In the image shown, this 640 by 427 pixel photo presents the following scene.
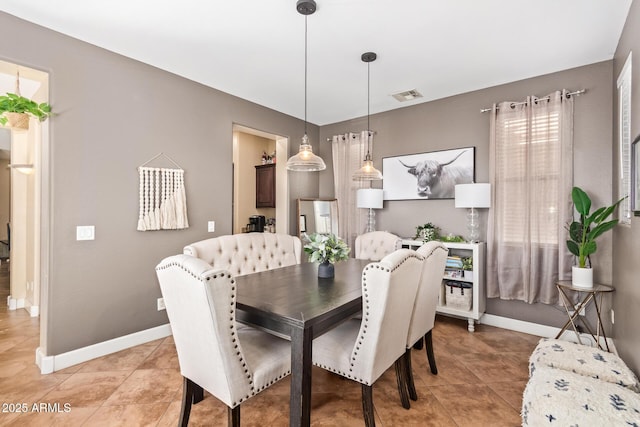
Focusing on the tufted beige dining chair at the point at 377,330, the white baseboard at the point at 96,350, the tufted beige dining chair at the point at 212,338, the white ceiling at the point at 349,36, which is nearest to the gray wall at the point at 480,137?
the white ceiling at the point at 349,36

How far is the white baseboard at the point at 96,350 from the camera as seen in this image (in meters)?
2.37

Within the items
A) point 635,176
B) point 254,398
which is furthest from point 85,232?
point 635,176

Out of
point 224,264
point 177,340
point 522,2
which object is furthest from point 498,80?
point 177,340

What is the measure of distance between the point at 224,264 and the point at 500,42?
304 cm

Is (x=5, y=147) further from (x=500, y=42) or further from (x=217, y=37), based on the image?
(x=500, y=42)

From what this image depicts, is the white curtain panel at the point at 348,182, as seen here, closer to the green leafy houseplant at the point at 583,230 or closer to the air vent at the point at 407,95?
the air vent at the point at 407,95

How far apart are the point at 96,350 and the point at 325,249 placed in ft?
7.19

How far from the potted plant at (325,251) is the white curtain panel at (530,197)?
201cm

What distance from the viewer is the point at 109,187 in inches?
105

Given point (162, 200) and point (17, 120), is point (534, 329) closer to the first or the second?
point (162, 200)

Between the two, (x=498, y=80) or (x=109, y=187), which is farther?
(x=498, y=80)

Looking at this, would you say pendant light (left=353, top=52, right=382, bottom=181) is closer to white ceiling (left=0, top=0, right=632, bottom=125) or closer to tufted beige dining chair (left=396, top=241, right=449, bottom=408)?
white ceiling (left=0, top=0, right=632, bottom=125)

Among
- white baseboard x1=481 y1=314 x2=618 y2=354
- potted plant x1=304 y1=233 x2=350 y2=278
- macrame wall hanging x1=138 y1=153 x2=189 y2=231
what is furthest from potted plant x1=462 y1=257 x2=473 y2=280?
macrame wall hanging x1=138 y1=153 x2=189 y2=231

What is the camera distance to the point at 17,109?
2.33m
